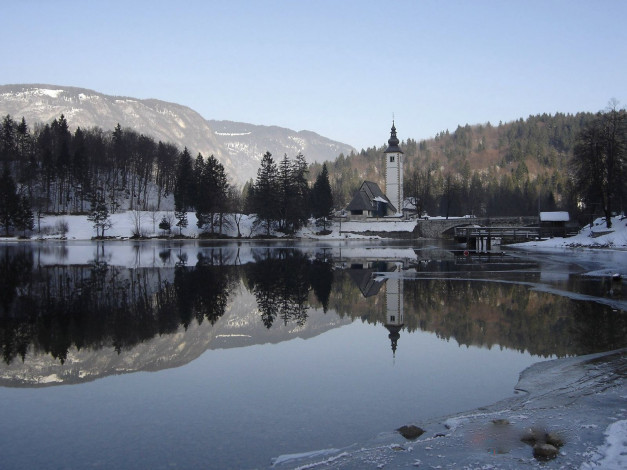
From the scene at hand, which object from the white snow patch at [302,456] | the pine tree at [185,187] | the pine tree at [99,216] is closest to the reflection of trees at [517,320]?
the white snow patch at [302,456]

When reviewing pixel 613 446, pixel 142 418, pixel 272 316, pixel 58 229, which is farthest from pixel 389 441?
pixel 58 229

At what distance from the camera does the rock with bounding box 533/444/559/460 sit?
6.85m

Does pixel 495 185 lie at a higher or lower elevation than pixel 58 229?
higher

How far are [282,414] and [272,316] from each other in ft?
29.1

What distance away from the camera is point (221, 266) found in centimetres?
3581

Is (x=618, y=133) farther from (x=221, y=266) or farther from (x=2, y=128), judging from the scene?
(x=2, y=128)

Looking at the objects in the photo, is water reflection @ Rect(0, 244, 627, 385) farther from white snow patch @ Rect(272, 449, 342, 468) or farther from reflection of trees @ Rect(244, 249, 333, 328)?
white snow patch @ Rect(272, 449, 342, 468)

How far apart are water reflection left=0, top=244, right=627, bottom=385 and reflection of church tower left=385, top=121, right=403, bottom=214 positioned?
85.5m

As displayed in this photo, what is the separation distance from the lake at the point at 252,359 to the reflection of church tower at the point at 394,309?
11cm

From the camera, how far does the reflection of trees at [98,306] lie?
43.9ft

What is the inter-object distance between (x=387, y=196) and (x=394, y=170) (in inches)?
239

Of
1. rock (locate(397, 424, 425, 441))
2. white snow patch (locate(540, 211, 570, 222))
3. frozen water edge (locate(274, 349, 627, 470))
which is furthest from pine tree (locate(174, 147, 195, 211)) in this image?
rock (locate(397, 424, 425, 441))

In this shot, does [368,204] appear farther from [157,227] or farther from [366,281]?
[366,281]

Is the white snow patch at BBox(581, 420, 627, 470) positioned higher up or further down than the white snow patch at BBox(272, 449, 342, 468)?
higher up
